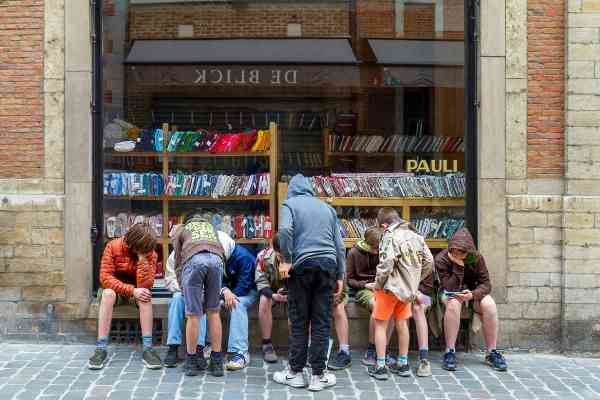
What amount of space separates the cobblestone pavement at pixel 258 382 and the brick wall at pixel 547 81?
203 centimetres

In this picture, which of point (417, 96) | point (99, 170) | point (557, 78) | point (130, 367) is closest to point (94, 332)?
point (130, 367)

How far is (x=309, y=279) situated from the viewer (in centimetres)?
672

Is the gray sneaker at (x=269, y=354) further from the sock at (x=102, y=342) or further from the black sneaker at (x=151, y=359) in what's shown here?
the sock at (x=102, y=342)

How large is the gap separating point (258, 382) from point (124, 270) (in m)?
1.67

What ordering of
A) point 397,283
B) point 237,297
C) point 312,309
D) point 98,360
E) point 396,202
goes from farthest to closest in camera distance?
point 396,202 < point 237,297 < point 98,360 < point 397,283 < point 312,309

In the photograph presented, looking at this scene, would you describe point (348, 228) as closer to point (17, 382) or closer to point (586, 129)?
point (586, 129)

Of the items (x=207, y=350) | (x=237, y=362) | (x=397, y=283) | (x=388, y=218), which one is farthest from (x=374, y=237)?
(x=207, y=350)

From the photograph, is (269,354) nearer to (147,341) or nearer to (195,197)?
(147,341)

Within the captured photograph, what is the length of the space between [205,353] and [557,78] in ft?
14.1

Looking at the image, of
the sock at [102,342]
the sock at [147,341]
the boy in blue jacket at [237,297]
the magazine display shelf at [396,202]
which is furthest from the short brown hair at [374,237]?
the sock at [102,342]

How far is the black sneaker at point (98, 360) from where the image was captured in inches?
282

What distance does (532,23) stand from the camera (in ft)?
26.2

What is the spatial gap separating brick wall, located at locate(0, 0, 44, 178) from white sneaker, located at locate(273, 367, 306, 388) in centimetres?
330

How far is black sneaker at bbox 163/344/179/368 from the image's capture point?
23.8ft
